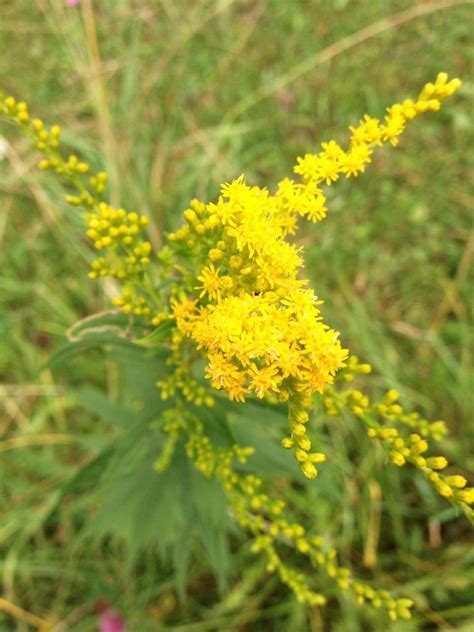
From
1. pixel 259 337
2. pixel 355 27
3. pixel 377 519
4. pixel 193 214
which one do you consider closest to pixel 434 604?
pixel 377 519

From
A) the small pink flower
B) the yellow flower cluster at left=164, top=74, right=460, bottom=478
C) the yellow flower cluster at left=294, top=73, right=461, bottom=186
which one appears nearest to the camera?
the yellow flower cluster at left=164, top=74, right=460, bottom=478

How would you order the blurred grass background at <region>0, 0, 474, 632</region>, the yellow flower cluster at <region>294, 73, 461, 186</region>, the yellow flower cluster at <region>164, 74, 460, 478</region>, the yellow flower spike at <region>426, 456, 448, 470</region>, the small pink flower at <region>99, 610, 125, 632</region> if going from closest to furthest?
the yellow flower cluster at <region>164, 74, 460, 478</region> → the yellow flower spike at <region>426, 456, 448, 470</region> → the yellow flower cluster at <region>294, 73, 461, 186</region> → the small pink flower at <region>99, 610, 125, 632</region> → the blurred grass background at <region>0, 0, 474, 632</region>

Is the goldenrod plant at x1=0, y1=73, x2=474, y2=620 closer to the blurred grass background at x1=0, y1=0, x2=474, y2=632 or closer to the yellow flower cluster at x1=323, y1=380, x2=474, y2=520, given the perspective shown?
the yellow flower cluster at x1=323, y1=380, x2=474, y2=520

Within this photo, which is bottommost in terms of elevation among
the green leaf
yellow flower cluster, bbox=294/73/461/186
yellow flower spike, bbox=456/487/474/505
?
yellow flower spike, bbox=456/487/474/505

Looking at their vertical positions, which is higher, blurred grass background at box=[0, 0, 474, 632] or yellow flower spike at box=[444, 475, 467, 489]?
blurred grass background at box=[0, 0, 474, 632]

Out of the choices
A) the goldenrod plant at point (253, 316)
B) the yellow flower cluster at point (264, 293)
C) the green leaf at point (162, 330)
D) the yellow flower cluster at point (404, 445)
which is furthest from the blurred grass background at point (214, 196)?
the yellow flower cluster at point (264, 293)

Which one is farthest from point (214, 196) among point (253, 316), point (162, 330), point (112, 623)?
point (112, 623)

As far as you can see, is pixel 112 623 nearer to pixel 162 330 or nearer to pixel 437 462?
pixel 162 330

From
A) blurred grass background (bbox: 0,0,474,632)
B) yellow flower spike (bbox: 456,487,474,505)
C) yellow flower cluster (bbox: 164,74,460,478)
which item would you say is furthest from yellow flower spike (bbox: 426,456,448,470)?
blurred grass background (bbox: 0,0,474,632)
